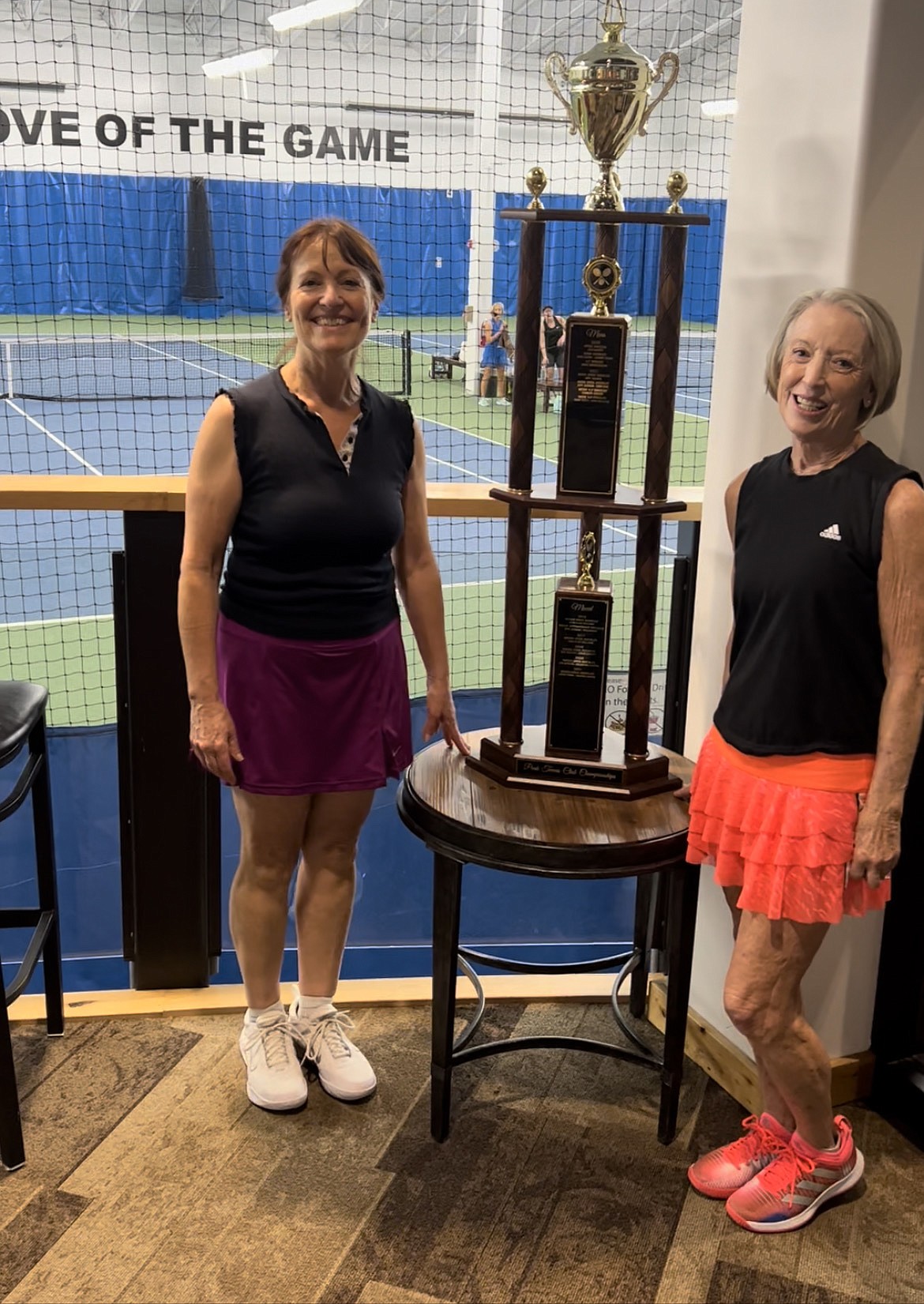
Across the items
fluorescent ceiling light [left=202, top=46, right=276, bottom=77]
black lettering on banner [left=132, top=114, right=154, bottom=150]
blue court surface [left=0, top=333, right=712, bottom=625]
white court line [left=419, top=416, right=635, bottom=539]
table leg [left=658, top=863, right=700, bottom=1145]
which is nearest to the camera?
table leg [left=658, top=863, right=700, bottom=1145]

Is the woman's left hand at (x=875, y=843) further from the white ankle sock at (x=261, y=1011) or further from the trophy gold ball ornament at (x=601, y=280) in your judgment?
the white ankle sock at (x=261, y=1011)

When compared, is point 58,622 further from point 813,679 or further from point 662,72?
point 813,679

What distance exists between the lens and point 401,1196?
1992mm

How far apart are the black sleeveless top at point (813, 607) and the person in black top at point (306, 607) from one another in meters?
0.61

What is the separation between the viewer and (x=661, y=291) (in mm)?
1938

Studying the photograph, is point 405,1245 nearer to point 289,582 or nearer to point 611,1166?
point 611,1166

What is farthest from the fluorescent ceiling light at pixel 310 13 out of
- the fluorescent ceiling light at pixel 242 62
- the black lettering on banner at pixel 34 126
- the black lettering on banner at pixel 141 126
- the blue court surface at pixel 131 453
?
the blue court surface at pixel 131 453

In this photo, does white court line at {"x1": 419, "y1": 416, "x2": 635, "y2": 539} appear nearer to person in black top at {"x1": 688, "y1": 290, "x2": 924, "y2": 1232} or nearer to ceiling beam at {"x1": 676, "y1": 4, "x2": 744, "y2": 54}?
ceiling beam at {"x1": 676, "y1": 4, "x2": 744, "y2": 54}

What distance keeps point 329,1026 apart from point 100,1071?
45 cm

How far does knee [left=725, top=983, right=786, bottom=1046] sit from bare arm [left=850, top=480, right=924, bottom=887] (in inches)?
9.9

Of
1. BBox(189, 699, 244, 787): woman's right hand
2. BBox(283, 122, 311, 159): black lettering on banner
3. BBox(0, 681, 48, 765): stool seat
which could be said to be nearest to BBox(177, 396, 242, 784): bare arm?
BBox(189, 699, 244, 787): woman's right hand

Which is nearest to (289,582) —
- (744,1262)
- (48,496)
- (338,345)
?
(338,345)

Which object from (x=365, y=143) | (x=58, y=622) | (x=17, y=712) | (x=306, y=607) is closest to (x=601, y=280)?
(x=306, y=607)

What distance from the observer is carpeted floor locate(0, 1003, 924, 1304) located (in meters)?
1.81
